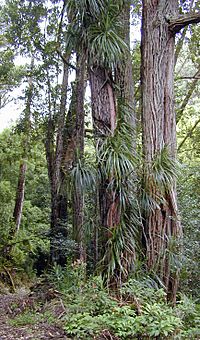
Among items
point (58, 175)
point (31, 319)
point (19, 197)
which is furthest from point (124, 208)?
point (19, 197)

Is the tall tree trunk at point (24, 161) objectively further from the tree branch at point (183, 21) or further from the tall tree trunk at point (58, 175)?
the tree branch at point (183, 21)

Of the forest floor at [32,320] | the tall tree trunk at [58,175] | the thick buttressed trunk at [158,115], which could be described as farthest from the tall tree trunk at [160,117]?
the tall tree trunk at [58,175]

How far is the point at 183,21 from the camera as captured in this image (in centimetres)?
536

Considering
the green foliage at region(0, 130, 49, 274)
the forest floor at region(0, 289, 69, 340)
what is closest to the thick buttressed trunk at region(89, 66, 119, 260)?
the forest floor at region(0, 289, 69, 340)

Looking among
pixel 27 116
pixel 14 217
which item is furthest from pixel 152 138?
pixel 14 217

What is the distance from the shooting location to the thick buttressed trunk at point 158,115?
5.13 metres

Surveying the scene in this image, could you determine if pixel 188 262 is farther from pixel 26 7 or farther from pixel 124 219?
pixel 26 7

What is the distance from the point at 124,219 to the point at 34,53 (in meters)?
5.67

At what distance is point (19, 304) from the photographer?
4.84 m

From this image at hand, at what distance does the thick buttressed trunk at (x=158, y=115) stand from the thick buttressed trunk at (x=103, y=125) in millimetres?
526

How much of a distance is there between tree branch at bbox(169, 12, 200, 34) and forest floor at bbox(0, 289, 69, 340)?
3940mm

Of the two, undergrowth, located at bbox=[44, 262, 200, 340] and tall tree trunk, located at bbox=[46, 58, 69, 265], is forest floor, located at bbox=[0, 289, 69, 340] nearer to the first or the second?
undergrowth, located at bbox=[44, 262, 200, 340]

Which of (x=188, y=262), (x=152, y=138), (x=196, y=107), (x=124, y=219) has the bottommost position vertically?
(x=188, y=262)

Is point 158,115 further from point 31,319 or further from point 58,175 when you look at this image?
point 58,175
